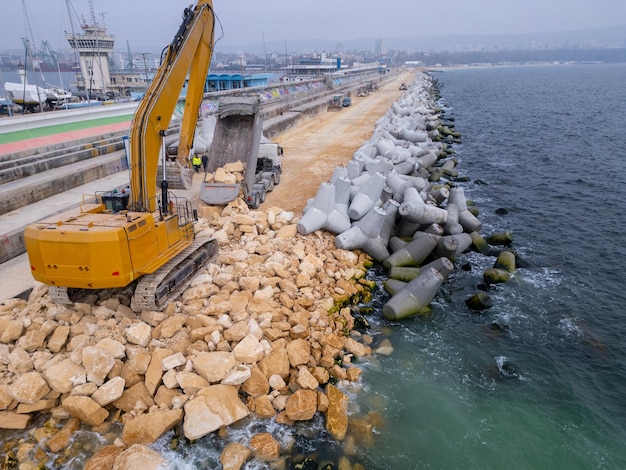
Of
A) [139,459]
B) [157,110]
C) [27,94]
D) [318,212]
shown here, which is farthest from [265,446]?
[27,94]

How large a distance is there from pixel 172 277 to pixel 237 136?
26.3ft

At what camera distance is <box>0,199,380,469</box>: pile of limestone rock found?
273 inches

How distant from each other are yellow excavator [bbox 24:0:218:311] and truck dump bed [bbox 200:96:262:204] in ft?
13.0

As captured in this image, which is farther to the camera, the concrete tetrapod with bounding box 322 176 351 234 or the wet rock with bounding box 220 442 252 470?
the concrete tetrapod with bounding box 322 176 351 234

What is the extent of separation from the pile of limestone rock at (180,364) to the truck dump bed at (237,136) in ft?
18.5

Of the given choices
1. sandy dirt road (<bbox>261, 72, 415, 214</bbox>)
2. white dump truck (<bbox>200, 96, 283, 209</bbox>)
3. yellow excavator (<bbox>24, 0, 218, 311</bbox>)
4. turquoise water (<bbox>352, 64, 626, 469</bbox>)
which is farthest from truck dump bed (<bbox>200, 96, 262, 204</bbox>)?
turquoise water (<bbox>352, 64, 626, 469</bbox>)

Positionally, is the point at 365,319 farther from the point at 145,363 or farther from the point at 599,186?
the point at 599,186

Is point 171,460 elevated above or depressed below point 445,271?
below

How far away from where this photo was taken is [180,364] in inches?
305

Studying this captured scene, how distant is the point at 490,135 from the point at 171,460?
119 ft

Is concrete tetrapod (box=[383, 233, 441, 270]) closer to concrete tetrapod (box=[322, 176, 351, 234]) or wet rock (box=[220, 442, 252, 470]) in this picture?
concrete tetrapod (box=[322, 176, 351, 234])

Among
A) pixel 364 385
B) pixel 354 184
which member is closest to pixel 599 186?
pixel 354 184

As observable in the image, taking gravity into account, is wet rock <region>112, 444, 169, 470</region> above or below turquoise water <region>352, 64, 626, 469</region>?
above

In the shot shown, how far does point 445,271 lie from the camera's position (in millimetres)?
11523
